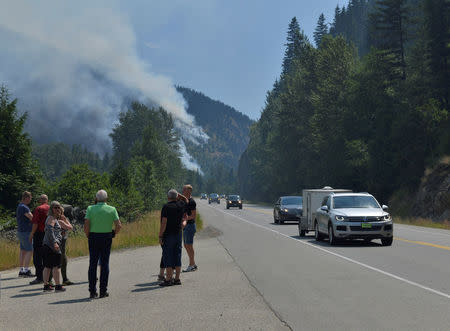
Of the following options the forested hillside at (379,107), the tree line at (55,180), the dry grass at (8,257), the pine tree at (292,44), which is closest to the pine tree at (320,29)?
the pine tree at (292,44)

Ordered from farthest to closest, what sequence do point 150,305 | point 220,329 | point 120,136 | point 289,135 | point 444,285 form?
point 120,136, point 289,135, point 444,285, point 150,305, point 220,329

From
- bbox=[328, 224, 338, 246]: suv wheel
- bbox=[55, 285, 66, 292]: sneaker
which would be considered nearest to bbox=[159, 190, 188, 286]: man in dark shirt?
bbox=[55, 285, 66, 292]: sneaker

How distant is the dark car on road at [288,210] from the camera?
3525 cm

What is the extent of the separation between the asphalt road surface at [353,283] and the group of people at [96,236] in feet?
5.61

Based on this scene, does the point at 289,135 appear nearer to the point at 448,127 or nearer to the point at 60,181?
the point at 448,127

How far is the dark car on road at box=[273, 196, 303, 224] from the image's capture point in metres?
35.2

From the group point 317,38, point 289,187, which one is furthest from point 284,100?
point 317,38

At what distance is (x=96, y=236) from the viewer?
1049 cm

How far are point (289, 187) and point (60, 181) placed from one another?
2510 inches

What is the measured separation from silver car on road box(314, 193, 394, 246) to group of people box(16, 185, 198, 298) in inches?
288

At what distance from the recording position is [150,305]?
30.4 ft

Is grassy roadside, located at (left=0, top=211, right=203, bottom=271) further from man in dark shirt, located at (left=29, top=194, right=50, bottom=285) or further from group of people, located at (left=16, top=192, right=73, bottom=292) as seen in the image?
man in dark shirt, located at (left=29, top=194, right=50, bottom=285)

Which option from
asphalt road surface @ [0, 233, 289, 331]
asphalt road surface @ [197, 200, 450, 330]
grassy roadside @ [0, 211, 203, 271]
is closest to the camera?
asphalt road surface @ [0, 233, 289, 331]

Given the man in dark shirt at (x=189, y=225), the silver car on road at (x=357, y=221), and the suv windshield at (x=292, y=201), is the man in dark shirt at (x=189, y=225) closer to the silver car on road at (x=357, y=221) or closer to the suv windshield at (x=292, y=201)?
the silver car on road at (x=357, y=221)
